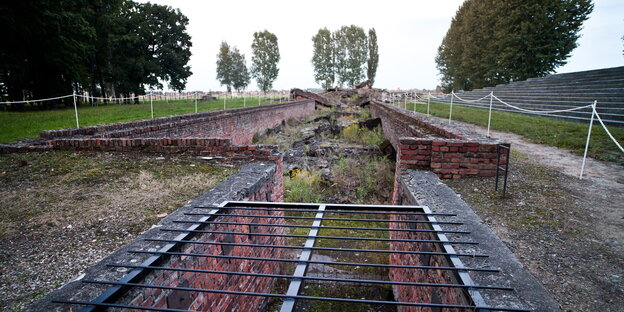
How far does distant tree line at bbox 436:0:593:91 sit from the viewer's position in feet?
81.8

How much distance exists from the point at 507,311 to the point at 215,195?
9.24 feet

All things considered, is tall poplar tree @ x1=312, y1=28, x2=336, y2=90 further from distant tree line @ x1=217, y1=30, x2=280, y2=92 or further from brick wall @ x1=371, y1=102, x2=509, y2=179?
brick wall @ x1=371, y1=102, x2=509, y2=179

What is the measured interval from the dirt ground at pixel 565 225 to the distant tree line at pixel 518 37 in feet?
90.8

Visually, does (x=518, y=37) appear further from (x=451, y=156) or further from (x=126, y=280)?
(x=126, y=280)

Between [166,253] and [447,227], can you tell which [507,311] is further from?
[166,253]

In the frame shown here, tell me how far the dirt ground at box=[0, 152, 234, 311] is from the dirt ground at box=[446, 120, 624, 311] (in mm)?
3321

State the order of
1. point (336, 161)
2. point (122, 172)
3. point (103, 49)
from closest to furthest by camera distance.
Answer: point (122, 172)
point (336, 161)
point (103, 49)

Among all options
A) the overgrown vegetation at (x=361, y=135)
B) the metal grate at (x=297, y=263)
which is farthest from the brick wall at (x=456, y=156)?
the overgrown vegetation at (x=361, y=135)

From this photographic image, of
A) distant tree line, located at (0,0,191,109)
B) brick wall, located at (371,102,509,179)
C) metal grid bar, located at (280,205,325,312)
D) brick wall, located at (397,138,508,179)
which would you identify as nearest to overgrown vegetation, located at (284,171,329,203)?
brick wall, located at (371,102,509,179)

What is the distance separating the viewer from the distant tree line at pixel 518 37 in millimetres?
24938

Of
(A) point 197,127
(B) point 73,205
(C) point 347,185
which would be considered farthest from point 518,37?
(B) point 73,205

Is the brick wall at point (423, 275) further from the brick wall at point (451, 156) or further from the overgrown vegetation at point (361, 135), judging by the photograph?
the overgrown vegetation at point (361, 135)

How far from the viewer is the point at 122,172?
4340 millimetres

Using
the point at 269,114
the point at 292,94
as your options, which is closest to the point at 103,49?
the point at 292,94
